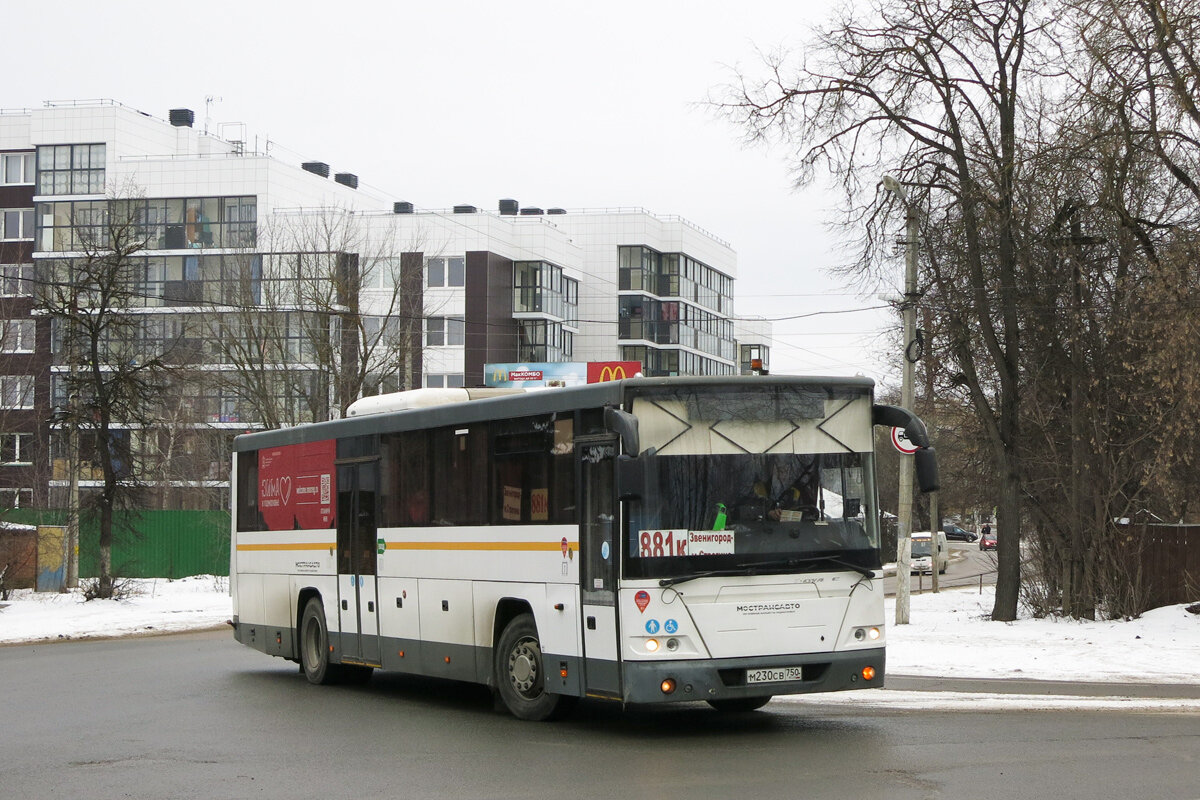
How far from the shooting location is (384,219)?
79.3 m

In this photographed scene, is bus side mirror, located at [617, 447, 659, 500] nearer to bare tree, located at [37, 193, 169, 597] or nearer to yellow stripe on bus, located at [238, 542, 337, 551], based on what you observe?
yellow stripe on bus, located at [238, 542, 337, 551]

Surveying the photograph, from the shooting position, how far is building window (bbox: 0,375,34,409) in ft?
140

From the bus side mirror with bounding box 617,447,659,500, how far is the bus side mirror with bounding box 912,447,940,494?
2.24 meters

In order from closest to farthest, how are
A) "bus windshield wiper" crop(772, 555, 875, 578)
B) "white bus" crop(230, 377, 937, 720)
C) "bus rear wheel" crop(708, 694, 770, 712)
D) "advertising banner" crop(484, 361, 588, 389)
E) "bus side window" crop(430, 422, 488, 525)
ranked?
"white bus" crop(230, 377, 937, 720) < "bus windshield wiper" crop(772, 555, 875, 578) < "bus rear wheel" crop(708, 694, 770, 712) < "bus side window" crop(430, 422, 488, 525) < "advertising banner" crop(484, 361, 588, 389)

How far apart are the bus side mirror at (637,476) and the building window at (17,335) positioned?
3276cm

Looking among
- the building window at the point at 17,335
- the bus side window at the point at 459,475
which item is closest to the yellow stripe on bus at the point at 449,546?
the bus side window at the point at 459,475

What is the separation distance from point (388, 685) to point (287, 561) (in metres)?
2.00

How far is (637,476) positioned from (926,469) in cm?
249

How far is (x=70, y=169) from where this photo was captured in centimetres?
8025

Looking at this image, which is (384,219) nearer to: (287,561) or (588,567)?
(287,561)

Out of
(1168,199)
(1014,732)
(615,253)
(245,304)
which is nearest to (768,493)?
(1014,732)

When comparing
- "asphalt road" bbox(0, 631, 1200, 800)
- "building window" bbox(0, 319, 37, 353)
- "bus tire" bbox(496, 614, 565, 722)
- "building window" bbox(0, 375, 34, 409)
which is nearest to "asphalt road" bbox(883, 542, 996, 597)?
"asphalt road" bbox(0, 631, 1200, 800)

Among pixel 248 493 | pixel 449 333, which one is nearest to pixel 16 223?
pixel 449 333

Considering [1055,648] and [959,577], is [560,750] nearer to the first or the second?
[1055,648]
